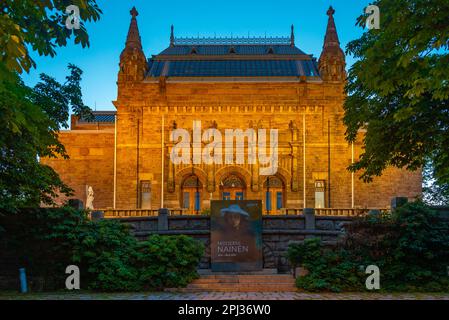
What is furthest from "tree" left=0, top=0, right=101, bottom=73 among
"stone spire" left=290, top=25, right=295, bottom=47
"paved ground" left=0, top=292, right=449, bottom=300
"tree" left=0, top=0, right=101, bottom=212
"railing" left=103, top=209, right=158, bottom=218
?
"stone spire" left=290, top=25, right=295, bottom=47

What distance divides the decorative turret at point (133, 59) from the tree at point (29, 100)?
574 inches

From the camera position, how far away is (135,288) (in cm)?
1567

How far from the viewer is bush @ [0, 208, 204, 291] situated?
634 inches

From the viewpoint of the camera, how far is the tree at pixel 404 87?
9.60 meters

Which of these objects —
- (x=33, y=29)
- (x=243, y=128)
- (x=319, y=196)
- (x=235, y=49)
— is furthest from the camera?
(x=235, y=49)

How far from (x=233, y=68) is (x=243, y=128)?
22.9ft

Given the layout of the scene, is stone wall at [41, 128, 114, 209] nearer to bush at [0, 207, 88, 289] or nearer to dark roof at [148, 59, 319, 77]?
dark roof at [148, 59, 319, 77]

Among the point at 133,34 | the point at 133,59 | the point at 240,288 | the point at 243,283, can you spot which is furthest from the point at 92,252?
the point at 133,34

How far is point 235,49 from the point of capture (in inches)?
1914

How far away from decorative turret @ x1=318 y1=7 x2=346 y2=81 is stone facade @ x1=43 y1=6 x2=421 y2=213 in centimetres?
9

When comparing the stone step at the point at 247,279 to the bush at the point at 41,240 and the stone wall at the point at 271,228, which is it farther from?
the stone wall at the point at 271,228

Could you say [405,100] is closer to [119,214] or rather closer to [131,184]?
[119,214]

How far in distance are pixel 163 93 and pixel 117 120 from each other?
13.3 feet

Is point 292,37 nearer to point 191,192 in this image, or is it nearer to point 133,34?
point 133,34
